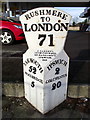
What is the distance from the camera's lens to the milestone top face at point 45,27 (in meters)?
2.46

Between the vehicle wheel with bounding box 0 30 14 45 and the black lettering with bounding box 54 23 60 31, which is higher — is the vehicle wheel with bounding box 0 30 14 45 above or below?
above

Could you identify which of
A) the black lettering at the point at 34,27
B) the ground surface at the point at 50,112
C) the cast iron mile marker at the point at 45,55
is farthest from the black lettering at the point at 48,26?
the ground surface at the point at 50,112

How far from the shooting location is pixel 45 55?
2617 mm

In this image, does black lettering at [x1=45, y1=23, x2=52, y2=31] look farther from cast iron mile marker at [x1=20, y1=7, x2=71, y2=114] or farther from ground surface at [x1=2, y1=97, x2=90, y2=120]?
ground surface at [x1=2, y1=97, x2=90, y2=120]

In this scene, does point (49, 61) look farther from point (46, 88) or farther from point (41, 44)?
point (46, 88)

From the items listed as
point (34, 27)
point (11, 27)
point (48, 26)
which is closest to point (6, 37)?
point (11, 27)

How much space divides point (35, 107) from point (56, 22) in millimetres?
1727

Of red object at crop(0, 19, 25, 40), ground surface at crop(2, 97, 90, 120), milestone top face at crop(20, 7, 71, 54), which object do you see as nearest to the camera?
milestone top face at crop(20, 7, 71, 54)

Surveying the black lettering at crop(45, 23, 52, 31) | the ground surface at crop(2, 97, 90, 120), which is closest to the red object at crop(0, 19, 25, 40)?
the ground surface at crop(2, 97, 90, 120)

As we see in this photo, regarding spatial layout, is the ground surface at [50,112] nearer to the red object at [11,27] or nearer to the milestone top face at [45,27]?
the milestone top face at [45,27]

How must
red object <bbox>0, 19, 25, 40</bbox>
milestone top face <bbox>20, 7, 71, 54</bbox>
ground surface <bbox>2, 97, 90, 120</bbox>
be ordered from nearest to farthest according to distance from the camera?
milestone top face <bbox>20, 7, 71, 54</bbox>
ground surface <bbox>2, 97, 90, 120</bbox>
red object <bbox>0, 19, 25, 40</bbox>

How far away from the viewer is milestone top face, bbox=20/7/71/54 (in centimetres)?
246

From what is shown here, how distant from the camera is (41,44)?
2.59 metres

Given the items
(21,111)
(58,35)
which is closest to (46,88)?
(21,111)
